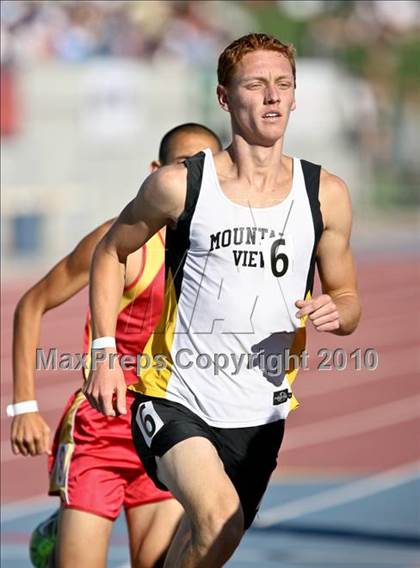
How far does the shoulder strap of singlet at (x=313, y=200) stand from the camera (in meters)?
4.29

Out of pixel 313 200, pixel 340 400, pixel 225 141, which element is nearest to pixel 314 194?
pixel 313 200

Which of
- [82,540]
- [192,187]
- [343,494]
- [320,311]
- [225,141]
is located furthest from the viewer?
[225,141]

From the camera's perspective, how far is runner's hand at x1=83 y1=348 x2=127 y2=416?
4141 mm

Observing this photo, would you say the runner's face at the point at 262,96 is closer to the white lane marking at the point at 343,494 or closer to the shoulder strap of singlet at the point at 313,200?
the shoulder strap of singlet at the point at 313,200

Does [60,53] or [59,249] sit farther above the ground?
[60,53]

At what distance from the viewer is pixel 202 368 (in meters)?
4.29

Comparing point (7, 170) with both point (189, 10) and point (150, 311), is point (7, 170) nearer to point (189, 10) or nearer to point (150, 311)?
point (189, 10)

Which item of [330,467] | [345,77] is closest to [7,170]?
[345,77]

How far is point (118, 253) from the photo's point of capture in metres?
4.41

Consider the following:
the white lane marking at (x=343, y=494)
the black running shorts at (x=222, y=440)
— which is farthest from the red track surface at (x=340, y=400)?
the black running shorts at (x=222, y=440)

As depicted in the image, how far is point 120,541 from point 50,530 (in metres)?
2.41

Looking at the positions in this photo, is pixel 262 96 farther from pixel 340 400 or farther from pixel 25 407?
pixel 340 400

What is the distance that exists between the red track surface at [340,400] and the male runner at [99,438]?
3.71 m

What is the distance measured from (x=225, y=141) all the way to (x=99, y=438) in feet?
51.0
